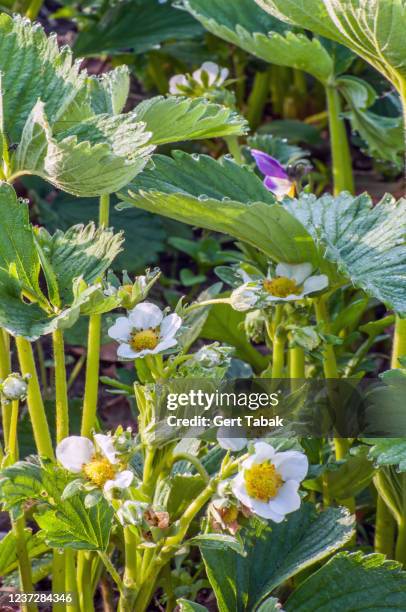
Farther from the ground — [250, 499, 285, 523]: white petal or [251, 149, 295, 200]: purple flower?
[251, 149, 295, 200]: purple flower

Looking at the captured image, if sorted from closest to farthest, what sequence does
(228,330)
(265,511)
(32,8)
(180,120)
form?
(265,511)
(180,120)
(228,330)
(32,8)

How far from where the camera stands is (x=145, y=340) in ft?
3.06

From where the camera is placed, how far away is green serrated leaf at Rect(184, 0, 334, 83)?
1340 mm

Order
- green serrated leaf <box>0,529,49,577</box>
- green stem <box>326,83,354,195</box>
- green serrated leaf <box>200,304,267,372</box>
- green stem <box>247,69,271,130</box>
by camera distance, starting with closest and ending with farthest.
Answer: green serrated leaf <box>0,529,49,577</box>, green serrated leaf <box>200,304,267,372</box>, green stem <box>326,83,354,195</box>, green stem <box>247,69,271,130</box>

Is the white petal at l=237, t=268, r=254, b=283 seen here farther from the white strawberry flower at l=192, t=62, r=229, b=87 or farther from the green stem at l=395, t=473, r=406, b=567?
the white strawberry flower at l=192, t=62, r=229, b=87

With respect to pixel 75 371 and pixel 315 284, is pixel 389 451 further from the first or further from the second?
pixel 75 371

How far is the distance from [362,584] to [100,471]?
0.34m

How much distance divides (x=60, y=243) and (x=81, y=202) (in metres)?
1.02

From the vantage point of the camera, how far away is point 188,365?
942mm

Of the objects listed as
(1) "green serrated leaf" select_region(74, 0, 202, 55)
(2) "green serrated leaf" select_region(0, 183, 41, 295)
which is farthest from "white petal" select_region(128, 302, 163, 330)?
(1) "green serrated leaf" select_region(74, 0, 202, 55)

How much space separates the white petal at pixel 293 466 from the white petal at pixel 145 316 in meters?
0.20

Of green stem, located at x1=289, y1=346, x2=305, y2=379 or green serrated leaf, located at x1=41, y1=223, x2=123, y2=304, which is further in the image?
green stem, located at x1=289, y1=346, x2=305, y2=379

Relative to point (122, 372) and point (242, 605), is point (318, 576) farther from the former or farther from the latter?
point (122, 372)

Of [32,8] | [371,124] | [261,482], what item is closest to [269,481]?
[261,482]
